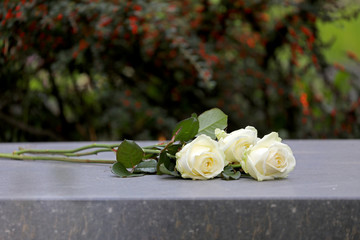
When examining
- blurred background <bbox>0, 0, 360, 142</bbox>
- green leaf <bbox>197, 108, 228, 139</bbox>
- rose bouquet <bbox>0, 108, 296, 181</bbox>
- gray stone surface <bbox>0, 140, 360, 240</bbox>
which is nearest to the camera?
gray stone surface <bbox>0, 140, 360, 240</bbox>

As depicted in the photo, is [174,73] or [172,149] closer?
[172,149]

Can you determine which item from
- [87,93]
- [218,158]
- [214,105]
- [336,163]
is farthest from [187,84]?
[218,158]

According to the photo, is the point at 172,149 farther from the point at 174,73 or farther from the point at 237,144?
the point at 174,73

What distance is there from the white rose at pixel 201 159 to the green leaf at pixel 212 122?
9 centimetres

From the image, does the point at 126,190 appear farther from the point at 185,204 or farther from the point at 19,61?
the point at 19,61

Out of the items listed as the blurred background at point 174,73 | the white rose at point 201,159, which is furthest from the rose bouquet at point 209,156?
the blurred background at point 174,73

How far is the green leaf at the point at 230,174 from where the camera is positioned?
0.64m

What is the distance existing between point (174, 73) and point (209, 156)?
4.94 feet

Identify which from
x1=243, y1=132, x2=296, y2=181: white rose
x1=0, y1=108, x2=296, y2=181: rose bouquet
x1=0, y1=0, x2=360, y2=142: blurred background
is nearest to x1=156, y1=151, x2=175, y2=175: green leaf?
x1=0, y1=108, x2=296, y2=181: rose bouquet

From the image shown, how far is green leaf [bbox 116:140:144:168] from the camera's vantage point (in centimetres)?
66

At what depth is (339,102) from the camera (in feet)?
7.36

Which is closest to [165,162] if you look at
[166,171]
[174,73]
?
[166,171]

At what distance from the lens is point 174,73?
2.11m

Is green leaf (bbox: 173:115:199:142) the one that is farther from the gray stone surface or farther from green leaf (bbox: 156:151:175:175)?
the gray stone surface
